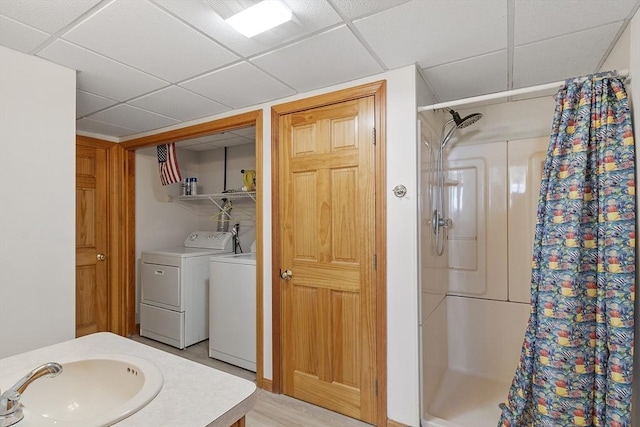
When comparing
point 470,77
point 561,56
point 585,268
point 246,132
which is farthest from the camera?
point 246,132

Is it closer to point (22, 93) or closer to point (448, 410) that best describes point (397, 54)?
point (22, 93)

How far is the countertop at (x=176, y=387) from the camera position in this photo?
85 cm

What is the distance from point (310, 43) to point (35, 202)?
1.76m

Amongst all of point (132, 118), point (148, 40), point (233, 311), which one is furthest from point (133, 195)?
point (148, 40)

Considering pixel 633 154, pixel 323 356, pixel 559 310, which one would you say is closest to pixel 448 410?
pixel 323 356

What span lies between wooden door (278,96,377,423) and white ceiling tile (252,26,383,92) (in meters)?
0.19

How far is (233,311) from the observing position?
2979 mm

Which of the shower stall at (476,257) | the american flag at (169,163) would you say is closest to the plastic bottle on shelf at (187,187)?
the american flag at (169,163)

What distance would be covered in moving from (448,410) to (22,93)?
10.7 ft

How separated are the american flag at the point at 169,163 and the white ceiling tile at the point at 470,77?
2.64m

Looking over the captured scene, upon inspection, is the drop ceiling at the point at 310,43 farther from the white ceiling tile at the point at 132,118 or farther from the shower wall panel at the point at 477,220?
the shower wall panel at the point at 477,220

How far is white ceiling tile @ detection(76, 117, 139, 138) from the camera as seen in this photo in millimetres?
3152

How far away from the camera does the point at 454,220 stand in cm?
284

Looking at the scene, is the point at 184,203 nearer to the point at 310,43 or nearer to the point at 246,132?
the point at 246,132
